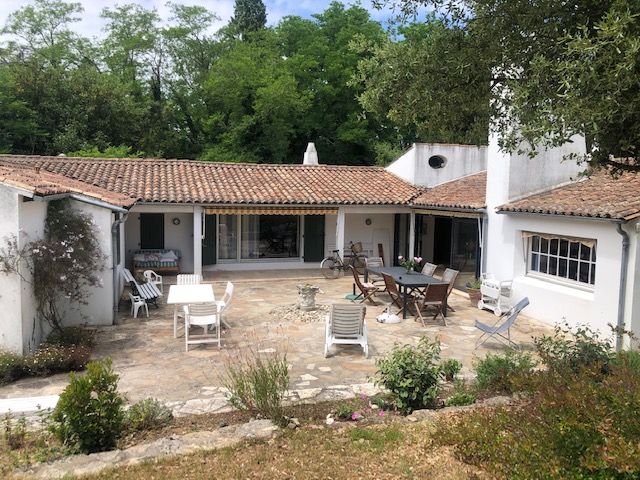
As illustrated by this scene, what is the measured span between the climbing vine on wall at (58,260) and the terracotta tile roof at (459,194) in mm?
11038

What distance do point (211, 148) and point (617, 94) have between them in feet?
110

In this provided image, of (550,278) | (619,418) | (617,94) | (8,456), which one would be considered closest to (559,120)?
(617,94)

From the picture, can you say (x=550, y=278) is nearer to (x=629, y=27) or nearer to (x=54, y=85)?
(x=629, y=27)

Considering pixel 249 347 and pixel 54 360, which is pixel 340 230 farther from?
pixel 54 360

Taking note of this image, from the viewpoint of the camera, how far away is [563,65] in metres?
5.90

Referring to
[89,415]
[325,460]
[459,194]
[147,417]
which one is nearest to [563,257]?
[459,194]

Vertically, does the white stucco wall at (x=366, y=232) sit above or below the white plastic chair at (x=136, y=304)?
above

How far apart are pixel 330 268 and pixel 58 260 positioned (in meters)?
12.3

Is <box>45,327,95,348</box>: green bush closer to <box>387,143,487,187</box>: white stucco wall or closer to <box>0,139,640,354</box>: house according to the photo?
<box>0,139,640,354</box>: house

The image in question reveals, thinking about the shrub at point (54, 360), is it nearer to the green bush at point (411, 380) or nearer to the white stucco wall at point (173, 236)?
the green bush at point (411, 380)

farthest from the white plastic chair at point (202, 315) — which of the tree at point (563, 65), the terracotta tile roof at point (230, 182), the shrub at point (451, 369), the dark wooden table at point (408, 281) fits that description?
the terracotta tile roof at point (230, 182)

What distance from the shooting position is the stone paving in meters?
8.09

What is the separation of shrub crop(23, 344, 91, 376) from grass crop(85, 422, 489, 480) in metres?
4.67

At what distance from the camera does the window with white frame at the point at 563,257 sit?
40.2 ft
